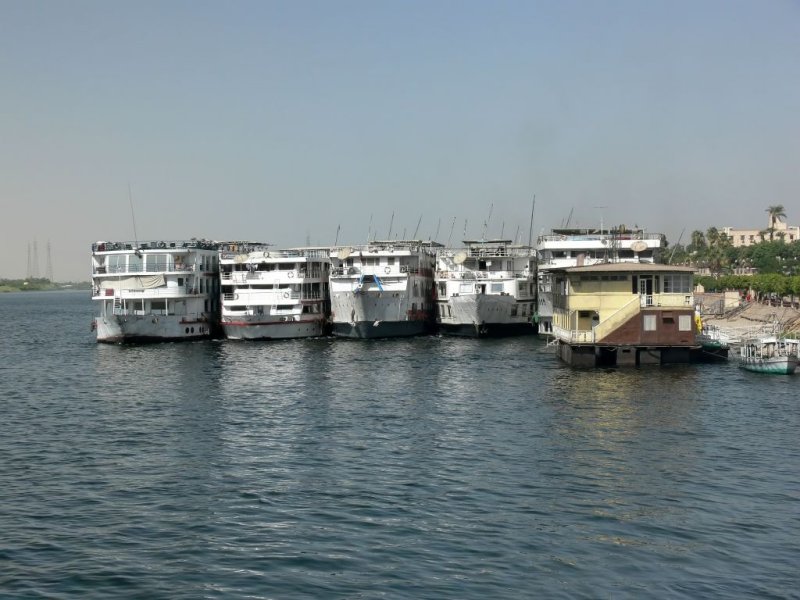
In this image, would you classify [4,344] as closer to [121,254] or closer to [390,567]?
[121,254]

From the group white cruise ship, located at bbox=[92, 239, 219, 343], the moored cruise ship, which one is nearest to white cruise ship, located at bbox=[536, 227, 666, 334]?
the moored cruise ship

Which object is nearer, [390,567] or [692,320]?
[390,567]

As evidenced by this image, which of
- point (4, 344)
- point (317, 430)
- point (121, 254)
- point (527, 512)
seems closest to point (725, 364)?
point (317, 430)

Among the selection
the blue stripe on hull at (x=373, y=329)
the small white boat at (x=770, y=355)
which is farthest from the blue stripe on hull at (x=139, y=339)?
the small white boat at (x=770, y=355)

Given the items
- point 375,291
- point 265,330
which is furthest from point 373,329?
point 265,330

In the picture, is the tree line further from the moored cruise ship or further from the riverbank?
the moored cruise ship

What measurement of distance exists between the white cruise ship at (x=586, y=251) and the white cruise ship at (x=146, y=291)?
119 feet

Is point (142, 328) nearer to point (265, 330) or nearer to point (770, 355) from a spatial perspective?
point (265, 330)

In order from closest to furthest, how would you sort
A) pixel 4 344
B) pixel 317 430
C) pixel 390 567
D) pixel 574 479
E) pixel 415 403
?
pixel 390 567 → pixel 574 479 → pixel 317 430 → pixel 415 403 → pixel 4 344

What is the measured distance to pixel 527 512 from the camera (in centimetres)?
2812

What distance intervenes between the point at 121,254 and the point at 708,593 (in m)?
78.1

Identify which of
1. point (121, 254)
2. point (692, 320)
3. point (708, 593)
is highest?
point (121, 254)

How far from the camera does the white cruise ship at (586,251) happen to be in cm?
9069

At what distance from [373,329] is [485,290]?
506 inches
